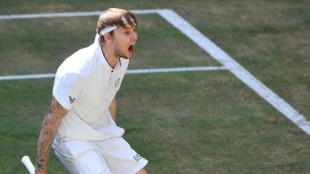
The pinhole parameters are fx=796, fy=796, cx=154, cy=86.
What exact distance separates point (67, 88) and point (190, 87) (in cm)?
458

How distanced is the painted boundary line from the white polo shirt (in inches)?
134

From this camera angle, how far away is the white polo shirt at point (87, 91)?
235 inches

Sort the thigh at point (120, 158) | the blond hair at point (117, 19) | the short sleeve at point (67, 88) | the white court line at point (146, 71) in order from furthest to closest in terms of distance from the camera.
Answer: the white court line at point (146, 71), the thigh at point (120, 158), the blond hair at point (117, 19), the short sleeve at point (67, 88)

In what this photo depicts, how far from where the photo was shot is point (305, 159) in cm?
837

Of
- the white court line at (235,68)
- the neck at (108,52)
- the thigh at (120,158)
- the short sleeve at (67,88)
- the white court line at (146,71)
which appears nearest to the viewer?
the short sleeve at (67,88)

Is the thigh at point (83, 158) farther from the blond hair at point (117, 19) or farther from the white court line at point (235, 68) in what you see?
the white court line at point (235, 68)

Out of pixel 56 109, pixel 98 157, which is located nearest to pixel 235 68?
pixel 98 157

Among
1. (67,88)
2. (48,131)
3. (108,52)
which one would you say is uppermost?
(108,52)

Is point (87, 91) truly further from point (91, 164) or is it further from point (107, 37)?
point (91, 164)

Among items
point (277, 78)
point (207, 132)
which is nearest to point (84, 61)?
point (207, 132)

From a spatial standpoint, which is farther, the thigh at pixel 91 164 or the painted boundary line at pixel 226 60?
the painted boundary line at pixel 226 60

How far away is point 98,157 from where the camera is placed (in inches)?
249

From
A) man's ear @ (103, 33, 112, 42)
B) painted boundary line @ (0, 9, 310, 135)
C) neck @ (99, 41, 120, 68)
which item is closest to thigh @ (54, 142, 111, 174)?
neck @ (99, 41, 120, 68)

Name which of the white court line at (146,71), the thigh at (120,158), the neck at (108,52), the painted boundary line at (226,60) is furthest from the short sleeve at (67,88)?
the white court line at (146,71)
